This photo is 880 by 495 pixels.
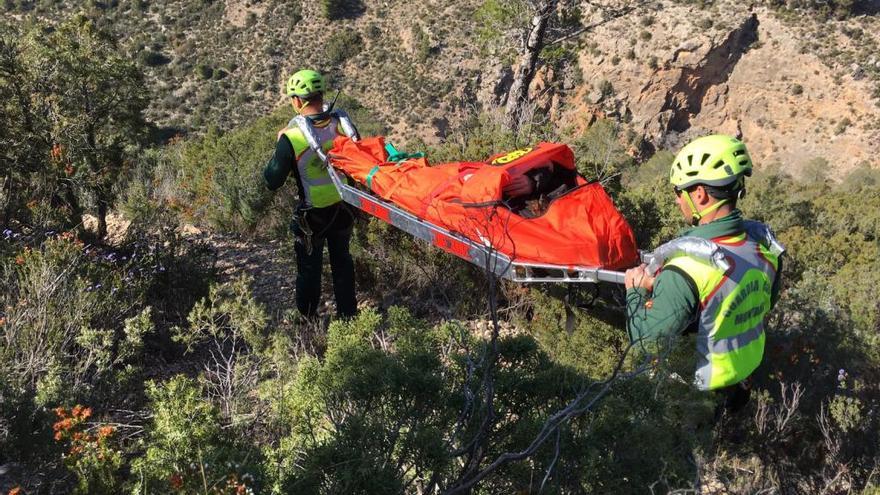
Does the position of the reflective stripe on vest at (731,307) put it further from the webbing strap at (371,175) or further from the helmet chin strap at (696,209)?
the webbing strap at (371,175)

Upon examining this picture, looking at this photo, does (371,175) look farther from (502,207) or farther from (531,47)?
(531,47)

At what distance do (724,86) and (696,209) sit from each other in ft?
124

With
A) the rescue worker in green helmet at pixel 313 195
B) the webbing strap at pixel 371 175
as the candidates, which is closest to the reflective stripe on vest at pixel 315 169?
the rescue worker in green helmet at pixel 313 195

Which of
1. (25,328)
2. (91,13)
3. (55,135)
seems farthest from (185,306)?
(91,13)

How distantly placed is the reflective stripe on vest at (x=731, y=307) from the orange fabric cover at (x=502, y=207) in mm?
809

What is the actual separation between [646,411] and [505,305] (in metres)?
2.85

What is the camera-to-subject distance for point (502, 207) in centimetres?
371

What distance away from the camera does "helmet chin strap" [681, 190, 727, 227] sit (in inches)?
108

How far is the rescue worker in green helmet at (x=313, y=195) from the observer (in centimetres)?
437

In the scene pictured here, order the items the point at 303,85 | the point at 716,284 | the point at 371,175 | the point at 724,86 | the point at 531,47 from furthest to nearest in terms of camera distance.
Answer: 1. the point at 724,86
2. the point at 531,47
3. the point at 303,85
4. the point at 371,175
5. the point at 716,284

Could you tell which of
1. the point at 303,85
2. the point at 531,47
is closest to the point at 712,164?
the point at 303,85

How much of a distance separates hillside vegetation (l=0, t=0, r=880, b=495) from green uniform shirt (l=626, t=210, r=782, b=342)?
0.10 meters

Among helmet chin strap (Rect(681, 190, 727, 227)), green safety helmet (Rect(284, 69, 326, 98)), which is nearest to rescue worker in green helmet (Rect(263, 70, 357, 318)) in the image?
green safety helmet (Rect(284, 69, 326, 98))

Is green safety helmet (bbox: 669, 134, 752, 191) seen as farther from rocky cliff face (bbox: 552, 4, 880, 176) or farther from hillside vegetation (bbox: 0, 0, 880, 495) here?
rocky cliff face (bbox: 552, 4, 880, 176)
